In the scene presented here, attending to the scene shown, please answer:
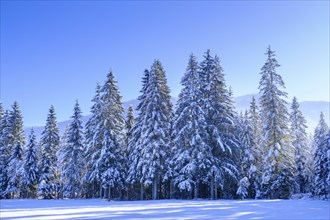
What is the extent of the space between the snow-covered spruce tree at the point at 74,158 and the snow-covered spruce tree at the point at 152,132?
12763 millimetres

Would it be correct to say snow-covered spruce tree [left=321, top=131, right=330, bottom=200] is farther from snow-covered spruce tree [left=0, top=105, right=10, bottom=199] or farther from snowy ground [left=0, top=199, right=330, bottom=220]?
snow-covered spruce tree [left=0, top=105, right=10, bottom=199]

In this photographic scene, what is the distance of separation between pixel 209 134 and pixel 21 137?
3189 cm

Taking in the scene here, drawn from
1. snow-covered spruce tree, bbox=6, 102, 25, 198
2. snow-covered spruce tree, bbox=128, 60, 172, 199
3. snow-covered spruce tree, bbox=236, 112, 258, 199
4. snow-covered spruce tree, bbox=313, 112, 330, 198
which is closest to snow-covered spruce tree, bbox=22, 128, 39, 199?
snow-covered spruce tree, bbox=6, 102, 25, 198

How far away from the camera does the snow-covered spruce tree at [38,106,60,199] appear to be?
149 ft

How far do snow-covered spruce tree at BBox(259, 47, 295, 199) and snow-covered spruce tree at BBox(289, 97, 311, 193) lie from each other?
30.0 ft

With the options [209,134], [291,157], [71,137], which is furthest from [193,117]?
[71,137]

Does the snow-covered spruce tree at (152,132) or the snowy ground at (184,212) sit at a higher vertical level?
the snow-covered spruce tree at (152,132)

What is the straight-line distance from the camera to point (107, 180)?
1425 inches

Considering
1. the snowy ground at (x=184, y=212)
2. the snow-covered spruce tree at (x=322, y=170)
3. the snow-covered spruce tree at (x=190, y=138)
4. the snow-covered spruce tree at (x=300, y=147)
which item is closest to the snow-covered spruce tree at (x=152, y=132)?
the snow-covered spruce tree at (x=190, y=138)

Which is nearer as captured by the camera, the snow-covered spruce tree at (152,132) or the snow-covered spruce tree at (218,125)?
the snow-covered spruce tree at (218,125)

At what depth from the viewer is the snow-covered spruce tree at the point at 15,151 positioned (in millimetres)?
45344

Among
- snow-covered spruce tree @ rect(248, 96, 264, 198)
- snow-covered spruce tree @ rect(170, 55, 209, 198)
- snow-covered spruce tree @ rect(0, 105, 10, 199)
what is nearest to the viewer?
snow-covered spruce tree @ rect(170, 55, 209, 198)

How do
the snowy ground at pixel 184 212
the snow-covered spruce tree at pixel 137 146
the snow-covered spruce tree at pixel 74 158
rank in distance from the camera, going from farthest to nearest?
the snow-covered spruce tree at pixel 74 158
the snow-covered spruce tree at pixel 137 146
the snowy ground at pixel 184 212

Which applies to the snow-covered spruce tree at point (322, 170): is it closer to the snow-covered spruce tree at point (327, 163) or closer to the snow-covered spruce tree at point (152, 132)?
the snow-covered spruce tree at point (327, 163)
